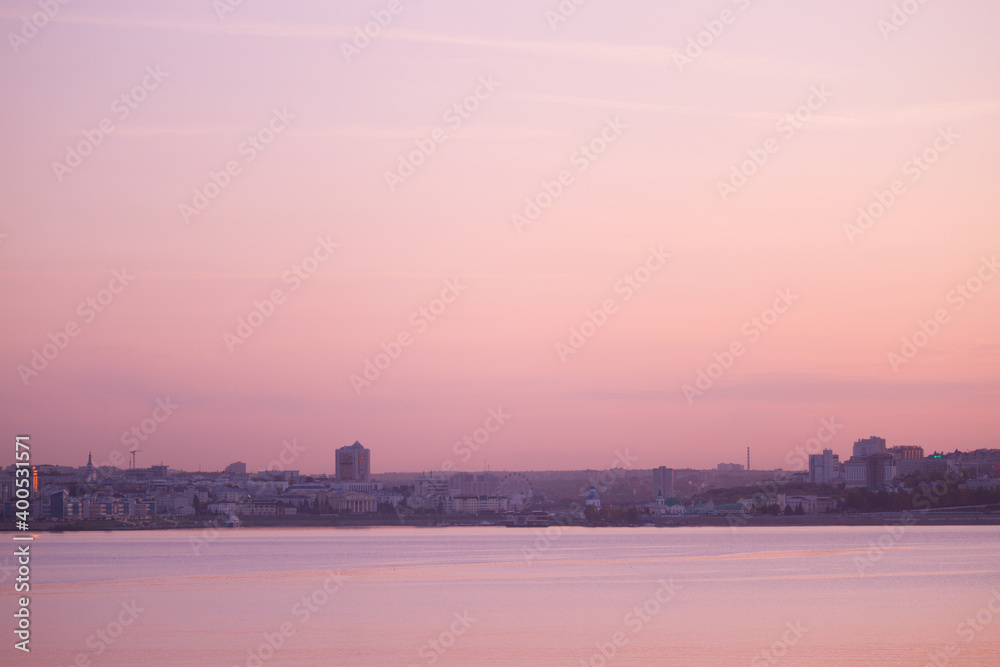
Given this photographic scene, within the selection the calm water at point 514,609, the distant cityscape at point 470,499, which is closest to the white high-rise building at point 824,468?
the distant cityscape at point 470,499

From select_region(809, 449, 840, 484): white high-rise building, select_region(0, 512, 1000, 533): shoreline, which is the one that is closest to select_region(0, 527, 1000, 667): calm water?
select_region(0, 512, 1000, 533): shoreline

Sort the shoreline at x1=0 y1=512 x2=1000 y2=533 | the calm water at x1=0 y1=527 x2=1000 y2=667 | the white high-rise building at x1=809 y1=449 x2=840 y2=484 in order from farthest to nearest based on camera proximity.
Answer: the white high-rise building at x1=809 y1=449 x2=840 y2=484
the shoreline at x1=0 y1=512 x2=1000 y2=533
the calm water at x1=0 y1=527 x2=1000 y2=667

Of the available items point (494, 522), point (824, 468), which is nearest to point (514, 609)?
point (494, 522)

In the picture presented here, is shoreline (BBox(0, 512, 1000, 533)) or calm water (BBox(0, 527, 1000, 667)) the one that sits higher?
calm water (BBox(0, 527, 1000, 667))

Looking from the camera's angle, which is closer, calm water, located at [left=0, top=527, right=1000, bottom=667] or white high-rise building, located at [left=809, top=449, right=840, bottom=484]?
calm water, located at [left=0, top=527, right=1000, bottom=667]

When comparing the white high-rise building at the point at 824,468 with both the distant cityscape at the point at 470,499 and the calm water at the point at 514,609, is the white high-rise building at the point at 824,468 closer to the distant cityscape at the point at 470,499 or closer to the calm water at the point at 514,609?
the distant cityscape at the point at 470,499

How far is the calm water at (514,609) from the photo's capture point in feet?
68.0

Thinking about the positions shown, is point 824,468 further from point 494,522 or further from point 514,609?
point 514,609

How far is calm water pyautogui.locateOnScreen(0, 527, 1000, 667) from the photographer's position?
816 inches

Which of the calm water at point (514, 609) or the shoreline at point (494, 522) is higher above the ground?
the calm water at point (514, 609)

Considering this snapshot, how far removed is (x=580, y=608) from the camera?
27.3 metres

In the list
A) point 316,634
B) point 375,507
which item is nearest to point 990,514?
point 375,507

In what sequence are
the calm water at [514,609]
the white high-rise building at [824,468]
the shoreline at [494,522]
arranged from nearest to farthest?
the calm water at [514,609]
the shoreline at [494,522]
the white high-rise building at [824,468]

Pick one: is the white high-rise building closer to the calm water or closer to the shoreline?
the shoreline
